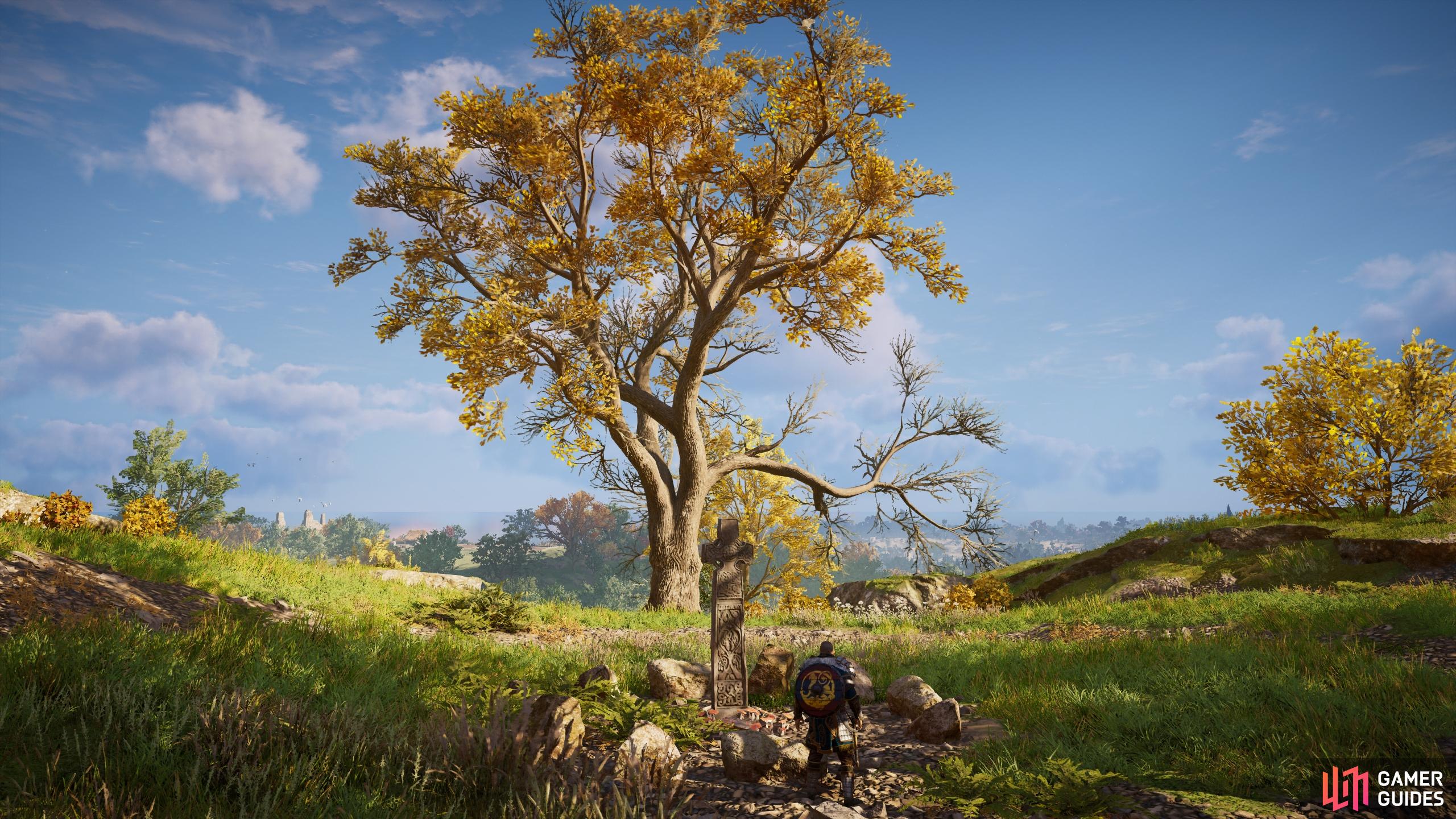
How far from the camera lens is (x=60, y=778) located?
11.9 ft

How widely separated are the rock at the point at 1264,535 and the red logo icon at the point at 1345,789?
40.6ft

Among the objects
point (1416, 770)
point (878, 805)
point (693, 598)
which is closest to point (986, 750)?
point (878, 805)

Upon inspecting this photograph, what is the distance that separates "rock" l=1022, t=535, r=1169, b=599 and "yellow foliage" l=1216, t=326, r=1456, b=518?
211 cm

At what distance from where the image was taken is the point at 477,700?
540cm

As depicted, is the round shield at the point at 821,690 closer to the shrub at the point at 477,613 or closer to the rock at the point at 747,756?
the rock at the point at 747,756

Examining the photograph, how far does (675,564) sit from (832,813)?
1344 centimetres

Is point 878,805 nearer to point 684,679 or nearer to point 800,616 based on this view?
point 684,679

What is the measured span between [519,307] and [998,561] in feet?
42.0

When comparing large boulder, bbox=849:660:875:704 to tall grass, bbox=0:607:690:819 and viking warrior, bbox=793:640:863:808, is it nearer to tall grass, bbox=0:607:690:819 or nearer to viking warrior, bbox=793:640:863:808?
viking warrior, bbox=793:640:863:808

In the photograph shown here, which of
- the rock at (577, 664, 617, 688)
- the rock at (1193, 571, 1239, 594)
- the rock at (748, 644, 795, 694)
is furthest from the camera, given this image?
the rock at (1193, 571, 1239, 594)

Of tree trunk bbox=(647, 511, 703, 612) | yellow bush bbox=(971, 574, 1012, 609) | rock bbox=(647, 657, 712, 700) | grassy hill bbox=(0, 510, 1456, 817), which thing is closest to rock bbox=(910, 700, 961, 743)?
grassy hill bbox=(0, 510, 1456, 817)

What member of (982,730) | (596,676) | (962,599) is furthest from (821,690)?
(962,599)

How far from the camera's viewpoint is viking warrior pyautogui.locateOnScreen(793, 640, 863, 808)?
4805mm

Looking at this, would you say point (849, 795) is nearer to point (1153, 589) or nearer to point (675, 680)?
point (675, 680)
